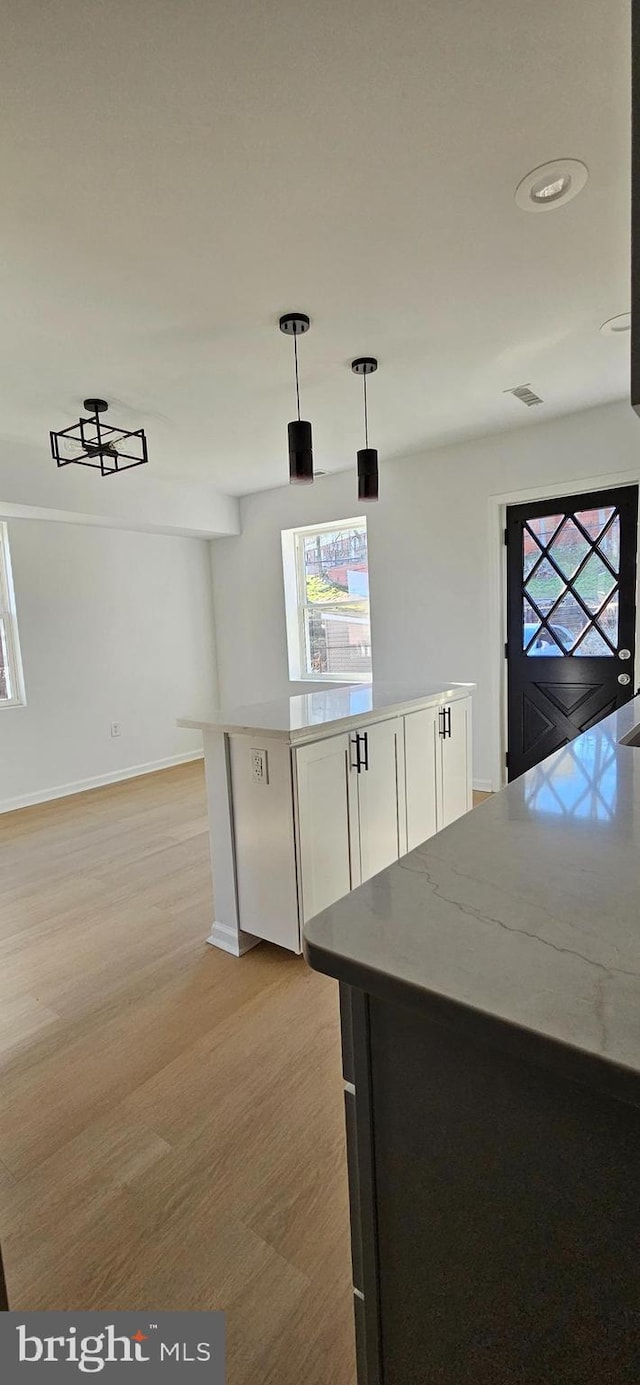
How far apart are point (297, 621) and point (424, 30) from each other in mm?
4385

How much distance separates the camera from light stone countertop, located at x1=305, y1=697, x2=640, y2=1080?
1.72 feet

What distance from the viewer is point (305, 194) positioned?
5.89ft

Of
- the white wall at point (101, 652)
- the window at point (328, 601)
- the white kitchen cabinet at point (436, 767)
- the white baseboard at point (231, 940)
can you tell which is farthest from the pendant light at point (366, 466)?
the white wall at point (101, 652)

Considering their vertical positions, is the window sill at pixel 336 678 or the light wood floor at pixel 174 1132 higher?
the window sill at pixel 336 678

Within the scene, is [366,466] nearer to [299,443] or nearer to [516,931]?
[299,443]

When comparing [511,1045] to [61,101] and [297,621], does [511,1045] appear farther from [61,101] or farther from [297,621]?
[297,621]

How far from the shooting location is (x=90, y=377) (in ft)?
9.93

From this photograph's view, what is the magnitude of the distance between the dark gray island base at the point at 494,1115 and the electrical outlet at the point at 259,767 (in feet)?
4.59

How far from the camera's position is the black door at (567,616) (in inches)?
149

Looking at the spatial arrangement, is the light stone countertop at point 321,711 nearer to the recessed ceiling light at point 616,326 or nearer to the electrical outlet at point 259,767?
the electrical outlet at point 259,767

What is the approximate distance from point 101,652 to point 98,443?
2263 millimetres

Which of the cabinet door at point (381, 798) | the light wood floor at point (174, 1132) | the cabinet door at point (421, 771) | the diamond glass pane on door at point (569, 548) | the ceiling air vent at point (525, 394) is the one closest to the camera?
the light wood floor at point (174, 1132)

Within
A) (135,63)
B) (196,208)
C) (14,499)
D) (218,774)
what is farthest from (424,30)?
(14,499)

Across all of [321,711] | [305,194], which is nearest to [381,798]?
[321,711]
